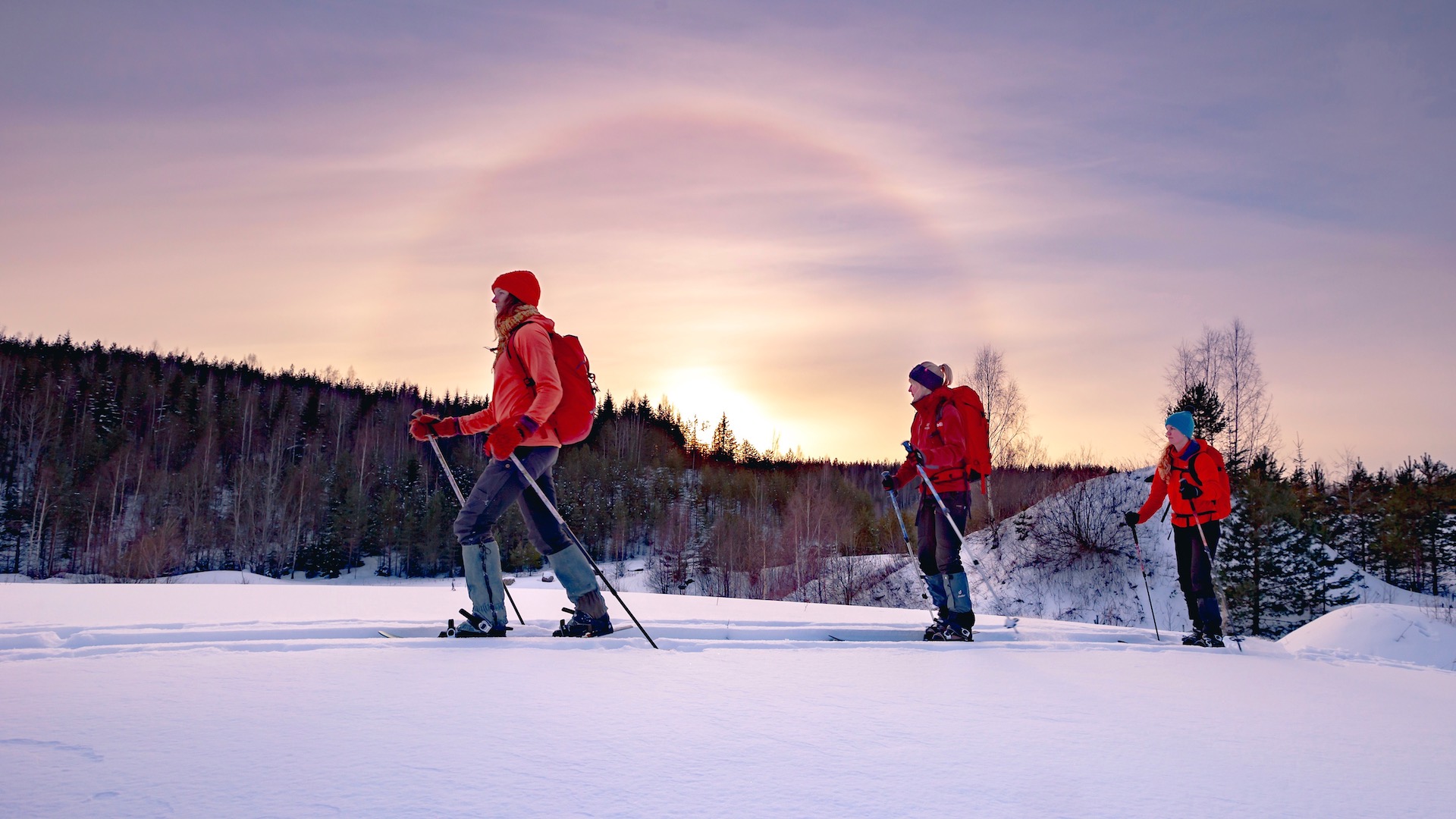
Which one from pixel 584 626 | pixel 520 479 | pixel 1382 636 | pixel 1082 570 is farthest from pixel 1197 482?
pixel 1082 570

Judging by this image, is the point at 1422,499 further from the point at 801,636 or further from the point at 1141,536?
the point at 801,636

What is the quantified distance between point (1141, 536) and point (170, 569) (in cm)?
5090

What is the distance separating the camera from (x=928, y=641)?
5.27 m

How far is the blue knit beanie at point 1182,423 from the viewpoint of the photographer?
650cm

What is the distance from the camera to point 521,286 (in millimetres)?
4852

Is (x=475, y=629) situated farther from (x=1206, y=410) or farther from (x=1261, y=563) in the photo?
(x=1206, y=410)

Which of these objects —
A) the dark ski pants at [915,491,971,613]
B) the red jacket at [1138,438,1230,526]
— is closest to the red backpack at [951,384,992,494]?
the dark ski pants at [915,491,971,613]

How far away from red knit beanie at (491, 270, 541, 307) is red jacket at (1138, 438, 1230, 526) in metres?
4.78

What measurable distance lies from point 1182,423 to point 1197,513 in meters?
0.75

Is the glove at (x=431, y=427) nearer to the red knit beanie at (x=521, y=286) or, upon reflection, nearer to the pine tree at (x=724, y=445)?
the red knit beanie at (x=521, y=286)

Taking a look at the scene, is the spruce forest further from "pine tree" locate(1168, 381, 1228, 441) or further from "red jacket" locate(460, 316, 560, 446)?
"red jacket" locate(460, 316, 560, 446)

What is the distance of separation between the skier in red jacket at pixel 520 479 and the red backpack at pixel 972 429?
9.00 ft

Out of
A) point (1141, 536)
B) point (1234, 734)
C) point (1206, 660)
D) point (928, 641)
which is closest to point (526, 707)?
point (1234, 734)

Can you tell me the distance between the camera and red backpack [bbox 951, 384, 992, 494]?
18.6 feet
